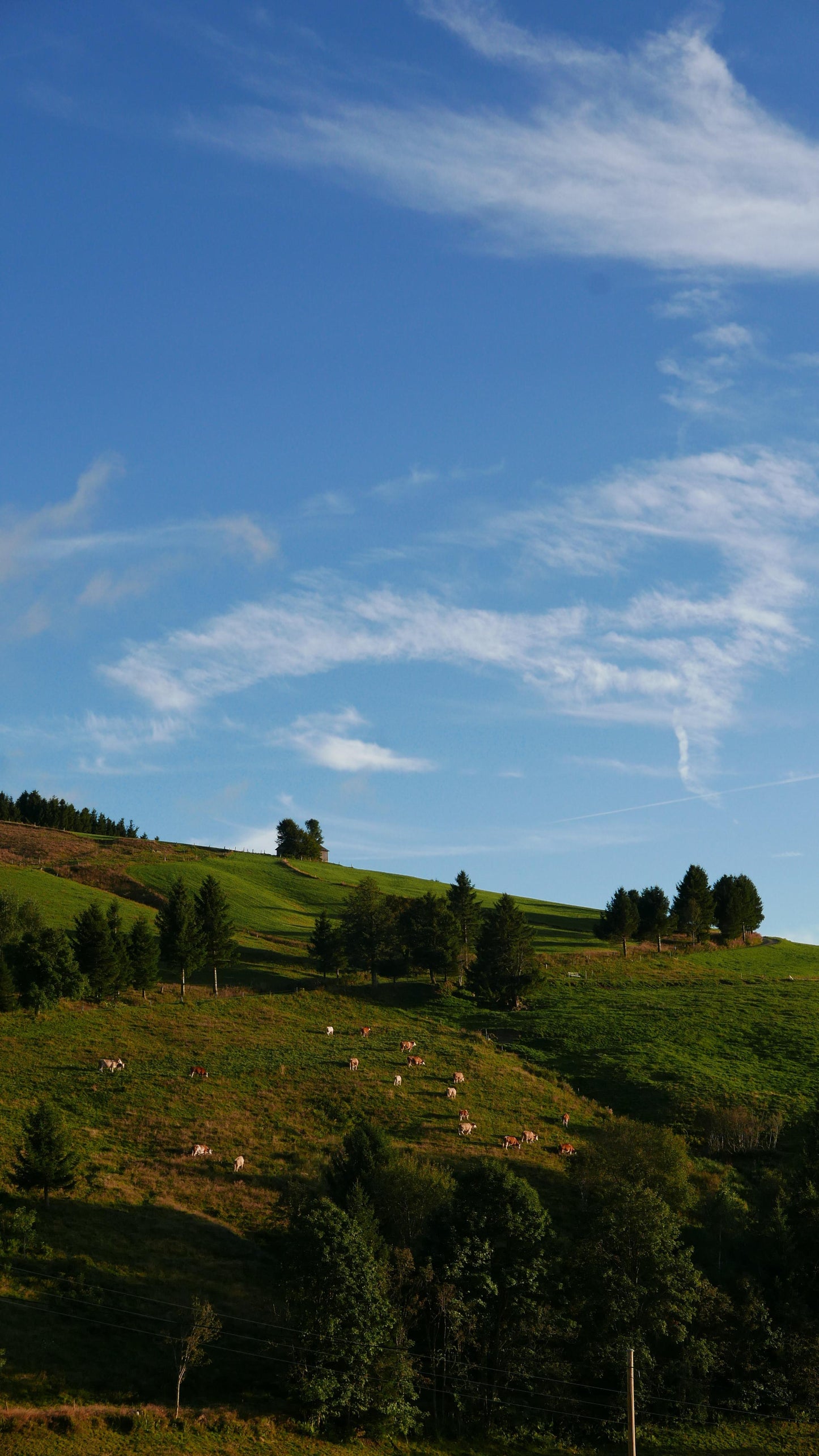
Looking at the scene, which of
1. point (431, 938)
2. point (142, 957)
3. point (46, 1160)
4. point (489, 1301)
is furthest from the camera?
point (431, 938)

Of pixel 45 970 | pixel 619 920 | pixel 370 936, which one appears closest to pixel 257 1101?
pixel 45 970

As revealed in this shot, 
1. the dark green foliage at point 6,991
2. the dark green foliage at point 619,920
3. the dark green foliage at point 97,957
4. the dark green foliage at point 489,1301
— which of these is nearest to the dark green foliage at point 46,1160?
the dark green foliage at point 489,1301

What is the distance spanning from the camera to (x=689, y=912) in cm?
12688

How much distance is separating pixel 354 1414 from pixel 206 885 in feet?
203

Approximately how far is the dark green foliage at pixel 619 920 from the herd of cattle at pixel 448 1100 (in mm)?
43869

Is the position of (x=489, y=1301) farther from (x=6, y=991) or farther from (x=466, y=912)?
(x=466, y=912)

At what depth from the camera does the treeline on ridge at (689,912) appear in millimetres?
120125

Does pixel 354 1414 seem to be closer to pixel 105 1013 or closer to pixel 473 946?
pixel 105 1013

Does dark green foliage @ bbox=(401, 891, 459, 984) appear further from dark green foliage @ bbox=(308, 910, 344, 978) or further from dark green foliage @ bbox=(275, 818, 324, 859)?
dark green foliage @ bbox=(275, 818, 324, 859)

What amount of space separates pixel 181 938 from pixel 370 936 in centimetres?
1786

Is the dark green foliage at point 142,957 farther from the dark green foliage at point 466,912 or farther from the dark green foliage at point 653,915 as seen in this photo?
the dark green foliage at point 653,915

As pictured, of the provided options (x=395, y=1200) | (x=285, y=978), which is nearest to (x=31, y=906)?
(x=285, y=978)

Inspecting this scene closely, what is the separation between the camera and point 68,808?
19775 centimetres

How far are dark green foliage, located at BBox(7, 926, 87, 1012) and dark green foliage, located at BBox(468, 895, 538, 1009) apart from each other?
3531 cm
